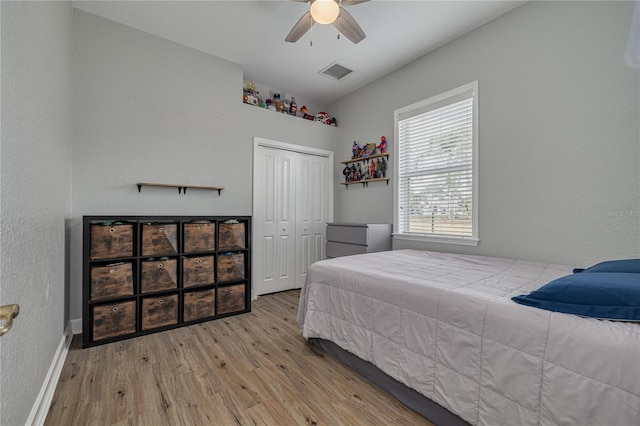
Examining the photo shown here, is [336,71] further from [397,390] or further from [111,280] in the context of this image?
[397,390]

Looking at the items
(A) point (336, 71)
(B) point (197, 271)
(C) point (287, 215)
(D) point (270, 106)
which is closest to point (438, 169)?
(A) point (336, 71)

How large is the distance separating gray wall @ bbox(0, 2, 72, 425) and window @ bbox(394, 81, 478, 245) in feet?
10.2

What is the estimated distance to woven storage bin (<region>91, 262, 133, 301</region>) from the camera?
223 cm

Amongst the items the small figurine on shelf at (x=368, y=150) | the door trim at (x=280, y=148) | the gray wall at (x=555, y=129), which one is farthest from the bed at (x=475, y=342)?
the small figurine on shelf at (x=368, y=150)

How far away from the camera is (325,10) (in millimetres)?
1917

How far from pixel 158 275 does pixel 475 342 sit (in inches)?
99.8

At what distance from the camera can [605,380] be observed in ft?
2.94

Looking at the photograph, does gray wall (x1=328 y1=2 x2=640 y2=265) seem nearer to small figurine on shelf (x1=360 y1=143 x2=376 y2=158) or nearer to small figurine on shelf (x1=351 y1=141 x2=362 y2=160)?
small figurine on shelf (x1=360 y1=143 x2=376 y2=158)

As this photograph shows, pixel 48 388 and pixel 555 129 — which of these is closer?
pixel 48 388

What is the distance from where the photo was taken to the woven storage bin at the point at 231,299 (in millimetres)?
2842

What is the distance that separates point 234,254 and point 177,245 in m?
0.57

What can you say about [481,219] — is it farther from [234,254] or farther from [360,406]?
[234,254]

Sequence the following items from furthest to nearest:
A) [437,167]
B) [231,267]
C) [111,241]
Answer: [437,167], [231,267], [111,241]

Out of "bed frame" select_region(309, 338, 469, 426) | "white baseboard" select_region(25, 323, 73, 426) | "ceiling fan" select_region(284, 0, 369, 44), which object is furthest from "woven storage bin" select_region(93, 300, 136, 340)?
"ceiling fan" select_region(284, 0, 369, 44)
